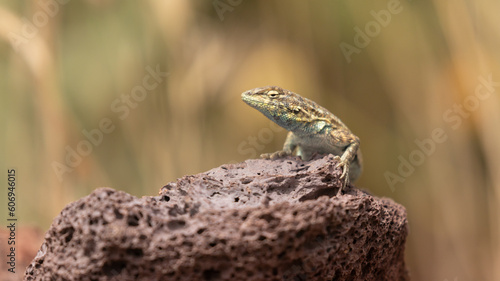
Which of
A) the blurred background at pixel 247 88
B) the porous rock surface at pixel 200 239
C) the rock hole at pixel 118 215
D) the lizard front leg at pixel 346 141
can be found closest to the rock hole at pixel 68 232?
the porous rock surface at pixel 200 239

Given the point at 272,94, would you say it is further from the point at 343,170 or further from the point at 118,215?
the point at 118,215

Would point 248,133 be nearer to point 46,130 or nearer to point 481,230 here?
point 46,130

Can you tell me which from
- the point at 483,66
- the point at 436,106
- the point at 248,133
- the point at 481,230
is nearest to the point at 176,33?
the point at 248,133

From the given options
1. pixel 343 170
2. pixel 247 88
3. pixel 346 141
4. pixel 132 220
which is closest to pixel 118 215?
pixel 132 220

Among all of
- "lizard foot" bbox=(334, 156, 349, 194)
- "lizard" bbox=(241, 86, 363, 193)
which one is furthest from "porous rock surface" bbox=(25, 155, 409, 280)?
"lizard" bbox=(241, 86, 363, 193)

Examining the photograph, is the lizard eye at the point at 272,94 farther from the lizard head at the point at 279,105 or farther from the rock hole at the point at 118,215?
the rock hole at the point at 118,215

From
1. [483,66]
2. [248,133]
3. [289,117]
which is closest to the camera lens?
[289,117]

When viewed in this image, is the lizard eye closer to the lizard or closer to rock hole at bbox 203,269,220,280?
the lizard
